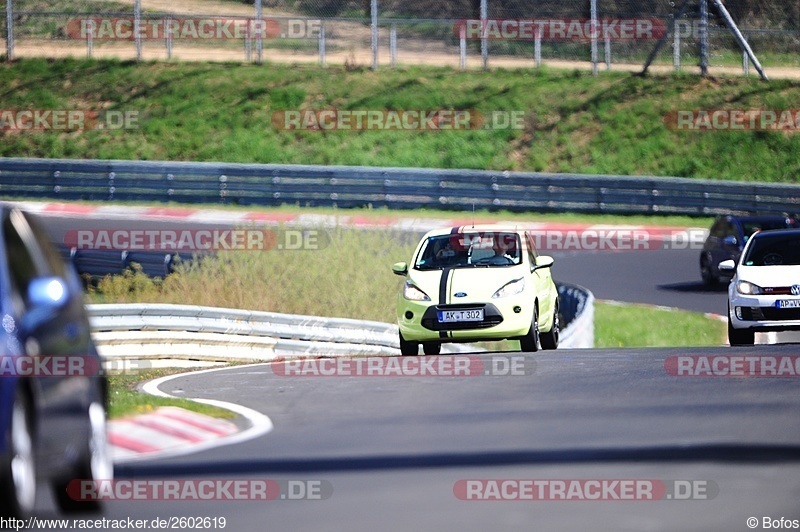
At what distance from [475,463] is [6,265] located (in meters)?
3.17

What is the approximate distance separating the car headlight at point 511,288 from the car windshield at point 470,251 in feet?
1.31

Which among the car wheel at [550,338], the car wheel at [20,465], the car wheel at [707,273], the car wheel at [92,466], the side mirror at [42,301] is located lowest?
the car wheel at [707,273]

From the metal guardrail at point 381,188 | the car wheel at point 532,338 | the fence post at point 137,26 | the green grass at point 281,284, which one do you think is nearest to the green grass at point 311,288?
the green grass at point 281,284

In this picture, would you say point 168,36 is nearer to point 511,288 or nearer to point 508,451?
point 511,288

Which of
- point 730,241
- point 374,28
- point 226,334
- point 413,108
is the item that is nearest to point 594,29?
point 413,108

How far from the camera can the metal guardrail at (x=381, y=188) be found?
33031 mm

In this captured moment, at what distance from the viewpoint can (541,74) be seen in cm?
4172

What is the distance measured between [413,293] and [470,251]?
0.95 meters

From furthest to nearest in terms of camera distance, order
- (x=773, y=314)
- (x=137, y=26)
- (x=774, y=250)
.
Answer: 1. (x=137, y=26)
2. (x=774, y=250)
3. (x=773, y=314)

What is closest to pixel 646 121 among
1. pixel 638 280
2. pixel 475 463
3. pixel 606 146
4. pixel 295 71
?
pixel 606 146

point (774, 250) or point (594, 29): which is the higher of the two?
point (594, 29)

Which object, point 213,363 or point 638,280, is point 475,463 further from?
point 638,280

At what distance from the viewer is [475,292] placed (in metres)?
16.1

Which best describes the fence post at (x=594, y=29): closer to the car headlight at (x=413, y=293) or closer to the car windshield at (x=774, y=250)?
the car windshield at (x=774, y=250)
